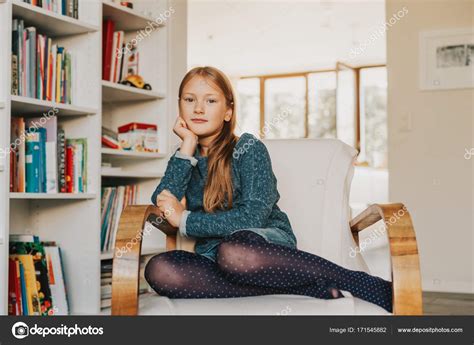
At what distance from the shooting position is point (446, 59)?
4199 millimetres

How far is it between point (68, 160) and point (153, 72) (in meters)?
0.81

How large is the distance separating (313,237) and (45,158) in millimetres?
1253

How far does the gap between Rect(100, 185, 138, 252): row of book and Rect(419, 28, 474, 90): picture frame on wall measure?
7.26 ft

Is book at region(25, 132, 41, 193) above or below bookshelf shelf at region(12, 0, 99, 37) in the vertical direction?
below

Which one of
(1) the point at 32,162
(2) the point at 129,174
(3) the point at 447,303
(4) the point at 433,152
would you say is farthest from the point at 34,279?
(4) the point at 433,152

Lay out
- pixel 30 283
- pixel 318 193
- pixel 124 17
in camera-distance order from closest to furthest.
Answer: pixel 318 193, pixel 30 283, pixel 124 17

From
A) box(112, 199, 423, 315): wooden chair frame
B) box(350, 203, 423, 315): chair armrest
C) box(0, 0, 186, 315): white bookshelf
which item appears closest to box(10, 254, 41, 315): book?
box(0, 0, 186, 315): white bookshelf

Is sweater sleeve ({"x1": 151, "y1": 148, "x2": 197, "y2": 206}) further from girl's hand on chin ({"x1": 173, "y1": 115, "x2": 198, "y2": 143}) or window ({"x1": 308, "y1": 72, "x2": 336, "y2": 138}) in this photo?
window ({"x1": 308, "y1": 72, "x2": 336, "y2": 138})

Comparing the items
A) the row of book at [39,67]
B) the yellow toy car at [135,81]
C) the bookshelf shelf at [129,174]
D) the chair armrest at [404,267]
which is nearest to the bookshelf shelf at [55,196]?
the bookshelf shelf at [129,174]

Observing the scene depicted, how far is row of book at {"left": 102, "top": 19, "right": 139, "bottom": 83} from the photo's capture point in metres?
Result: 3.12

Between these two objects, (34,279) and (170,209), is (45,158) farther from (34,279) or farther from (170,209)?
(170,209)

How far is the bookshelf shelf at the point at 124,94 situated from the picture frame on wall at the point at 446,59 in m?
1.92

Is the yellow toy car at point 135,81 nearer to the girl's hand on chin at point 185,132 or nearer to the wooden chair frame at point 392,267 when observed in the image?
the girl's hand on chin at point 185,132
